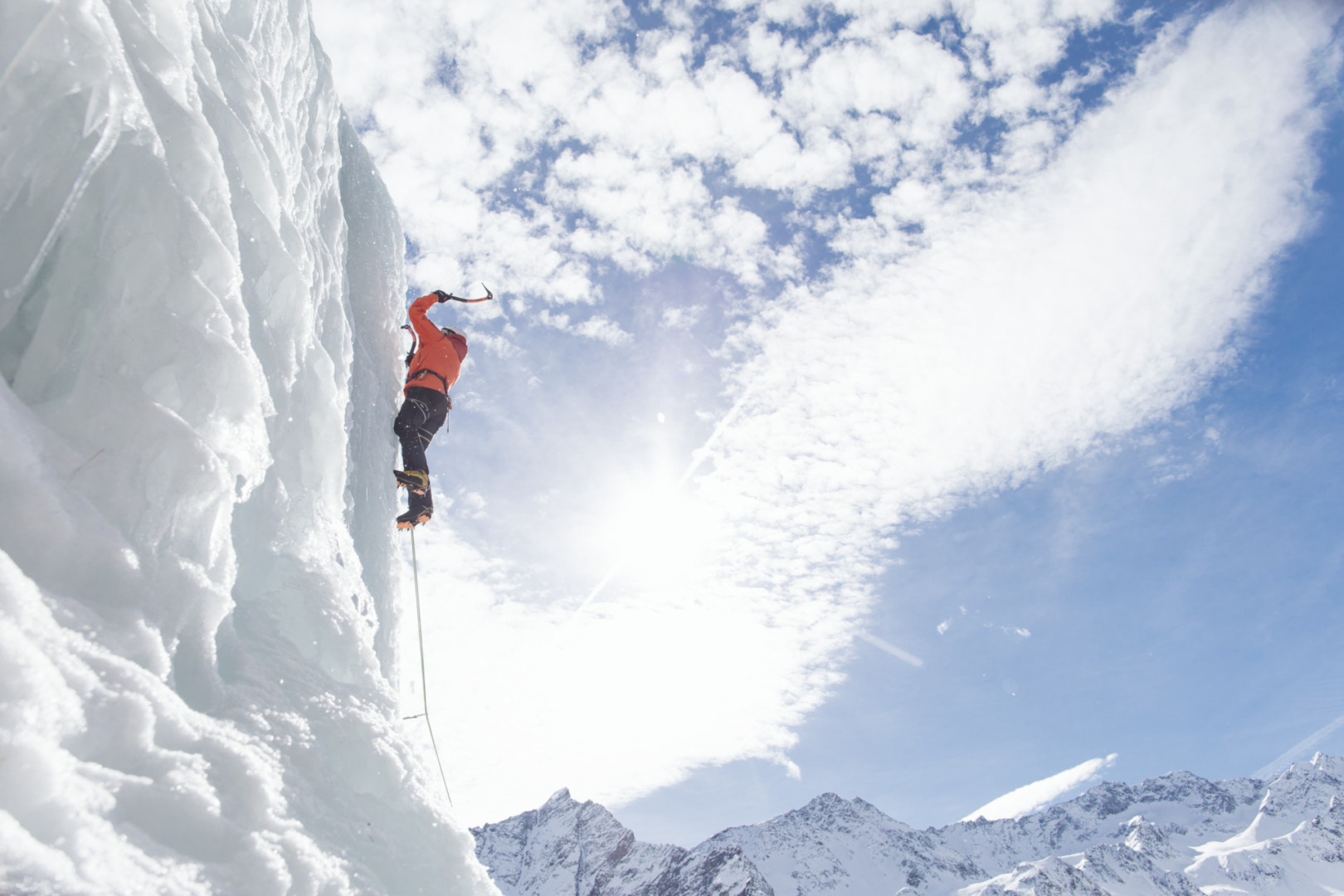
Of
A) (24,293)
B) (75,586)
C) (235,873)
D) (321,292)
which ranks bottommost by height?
(235,873)

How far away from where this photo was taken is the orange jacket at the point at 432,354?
6.85 metres

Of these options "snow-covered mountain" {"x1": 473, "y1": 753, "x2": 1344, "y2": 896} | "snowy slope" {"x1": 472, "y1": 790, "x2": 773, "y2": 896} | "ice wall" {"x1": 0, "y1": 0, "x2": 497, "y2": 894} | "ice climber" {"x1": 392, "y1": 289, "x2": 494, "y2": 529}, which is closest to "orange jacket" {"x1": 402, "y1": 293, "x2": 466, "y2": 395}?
"ice climber" {"x1": 392, "y1": 289, "x2": 494, "y2": 529}

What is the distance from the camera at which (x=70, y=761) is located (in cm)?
177

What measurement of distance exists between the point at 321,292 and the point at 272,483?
201 centimetres

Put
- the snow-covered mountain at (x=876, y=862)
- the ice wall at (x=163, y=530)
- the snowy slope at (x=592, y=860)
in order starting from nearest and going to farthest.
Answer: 1. the ice wall at (x=163, y=530)
2. the snowy slope at (x=592, y=860)
3. the snow-covered mountain at (x=876, y=862)

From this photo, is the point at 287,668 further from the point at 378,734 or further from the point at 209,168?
the point at 209,168

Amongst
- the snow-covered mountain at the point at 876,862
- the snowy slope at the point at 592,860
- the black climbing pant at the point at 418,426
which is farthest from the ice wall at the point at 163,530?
the snow-covered mountain at the point at 876,862

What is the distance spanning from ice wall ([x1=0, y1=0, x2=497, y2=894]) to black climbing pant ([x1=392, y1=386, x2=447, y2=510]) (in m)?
2.04

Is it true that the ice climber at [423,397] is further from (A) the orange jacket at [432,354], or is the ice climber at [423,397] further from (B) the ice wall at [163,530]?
(B) the ice wall at [163,530]

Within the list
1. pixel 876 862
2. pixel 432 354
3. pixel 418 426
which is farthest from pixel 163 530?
pixel 876 862

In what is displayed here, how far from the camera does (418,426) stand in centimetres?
→ 667

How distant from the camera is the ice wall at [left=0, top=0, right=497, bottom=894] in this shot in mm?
1873

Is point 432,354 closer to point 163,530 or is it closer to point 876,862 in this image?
point 163,530

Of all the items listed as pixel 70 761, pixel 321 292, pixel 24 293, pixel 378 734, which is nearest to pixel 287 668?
pixel 378 734
